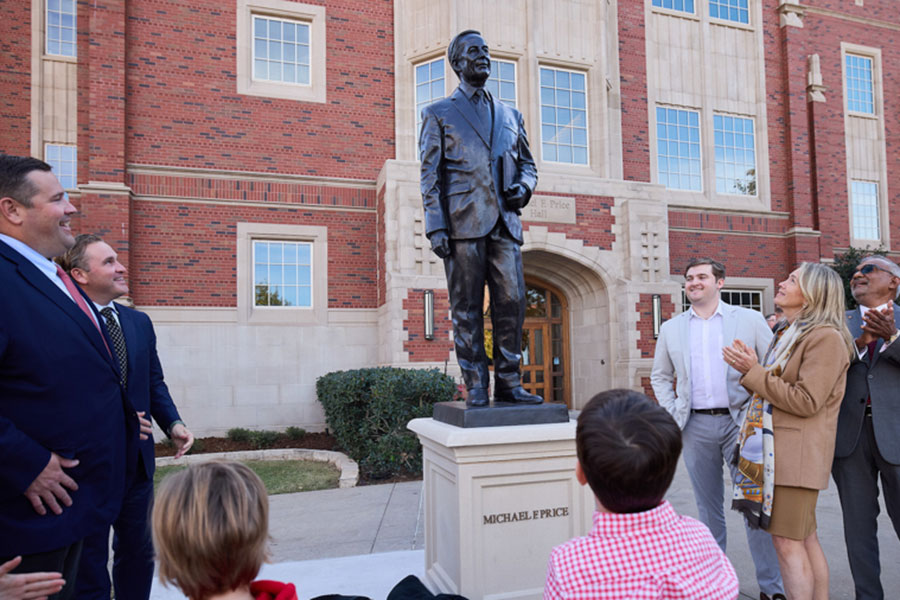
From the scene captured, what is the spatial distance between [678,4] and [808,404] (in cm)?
1374

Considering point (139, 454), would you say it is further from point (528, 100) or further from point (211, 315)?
point (528, 100)

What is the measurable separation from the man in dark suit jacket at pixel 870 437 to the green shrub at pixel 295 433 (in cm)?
899

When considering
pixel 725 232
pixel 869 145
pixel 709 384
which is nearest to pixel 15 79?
pixel 709 384

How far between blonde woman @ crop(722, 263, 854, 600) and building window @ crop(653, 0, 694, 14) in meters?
12.9

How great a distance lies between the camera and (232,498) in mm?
1482

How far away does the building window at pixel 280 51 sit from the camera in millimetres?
11453

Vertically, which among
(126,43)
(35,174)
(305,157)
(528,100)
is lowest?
(35,174)

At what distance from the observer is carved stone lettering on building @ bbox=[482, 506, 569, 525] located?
A: 9.87 feet

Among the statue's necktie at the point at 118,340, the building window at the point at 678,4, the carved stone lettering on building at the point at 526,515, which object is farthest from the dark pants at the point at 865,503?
the building window at the point at 678,4

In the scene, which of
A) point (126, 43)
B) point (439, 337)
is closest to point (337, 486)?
point (439, 337)

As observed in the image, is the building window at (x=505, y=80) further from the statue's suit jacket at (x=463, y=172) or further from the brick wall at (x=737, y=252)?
the statue's suit jacket at (x=463, y=172)

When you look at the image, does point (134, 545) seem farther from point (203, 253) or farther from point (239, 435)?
point (203, 253)

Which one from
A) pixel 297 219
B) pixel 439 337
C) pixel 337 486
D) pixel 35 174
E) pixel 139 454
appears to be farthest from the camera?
pixel 297 219

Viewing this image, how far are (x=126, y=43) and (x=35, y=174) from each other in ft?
34.1
